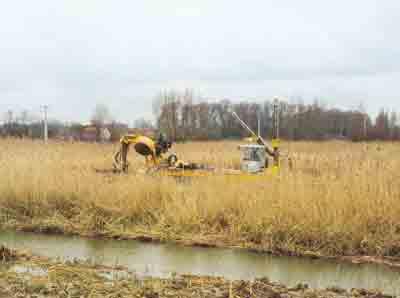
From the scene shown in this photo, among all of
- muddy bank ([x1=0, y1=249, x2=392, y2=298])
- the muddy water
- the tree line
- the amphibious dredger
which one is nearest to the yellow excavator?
the amphibious dredger

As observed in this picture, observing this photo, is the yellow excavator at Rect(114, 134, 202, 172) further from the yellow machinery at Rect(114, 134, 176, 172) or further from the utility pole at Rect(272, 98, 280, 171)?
the utility pole at Rect(272, 98, 280, 171)

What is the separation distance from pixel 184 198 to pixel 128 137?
3.23 metres

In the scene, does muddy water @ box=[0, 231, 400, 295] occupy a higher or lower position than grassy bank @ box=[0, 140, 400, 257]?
lower

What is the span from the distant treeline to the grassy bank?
80.3 feet

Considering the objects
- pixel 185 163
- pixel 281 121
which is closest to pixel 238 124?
pixel 281 121

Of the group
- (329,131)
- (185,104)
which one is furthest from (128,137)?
(329,131)

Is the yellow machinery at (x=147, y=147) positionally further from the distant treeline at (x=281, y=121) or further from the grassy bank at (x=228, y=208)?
the distant treeline at (x=281, y=121)

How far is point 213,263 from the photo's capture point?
6105 millimetres

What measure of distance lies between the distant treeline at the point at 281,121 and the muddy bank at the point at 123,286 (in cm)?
2810

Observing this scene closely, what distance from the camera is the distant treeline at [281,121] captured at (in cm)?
3669

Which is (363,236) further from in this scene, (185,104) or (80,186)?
(185,104)

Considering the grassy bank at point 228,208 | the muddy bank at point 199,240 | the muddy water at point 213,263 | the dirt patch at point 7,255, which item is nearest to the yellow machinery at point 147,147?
the grassy bank at point 228,208

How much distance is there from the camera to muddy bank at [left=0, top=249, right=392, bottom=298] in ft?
14.4

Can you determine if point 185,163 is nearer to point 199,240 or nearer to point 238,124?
point 199,240
